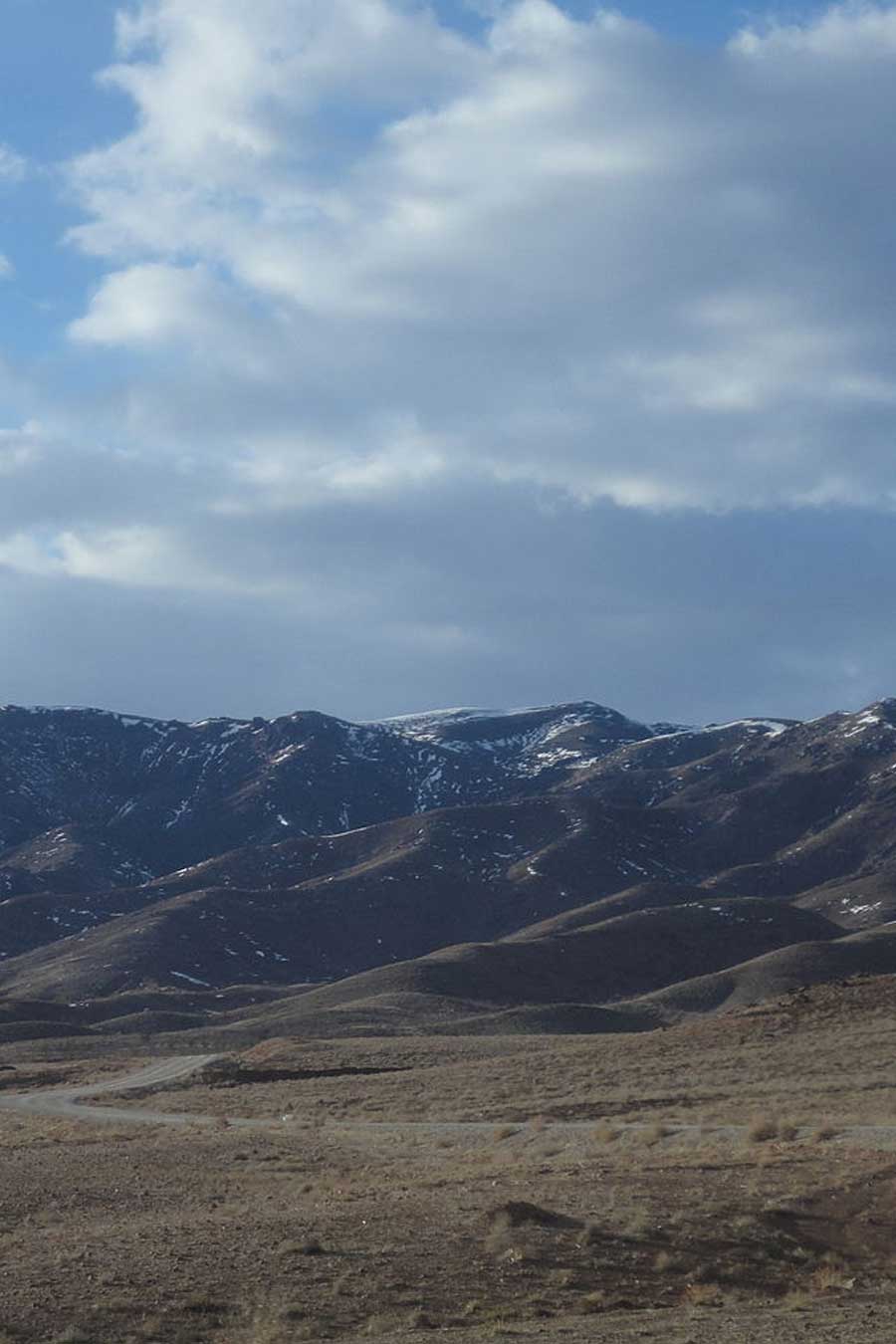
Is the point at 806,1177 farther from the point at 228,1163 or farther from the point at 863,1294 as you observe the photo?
the point at 228,1163

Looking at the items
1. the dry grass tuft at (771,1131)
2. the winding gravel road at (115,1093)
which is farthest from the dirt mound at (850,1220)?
the winding gravel road at (115,1093)

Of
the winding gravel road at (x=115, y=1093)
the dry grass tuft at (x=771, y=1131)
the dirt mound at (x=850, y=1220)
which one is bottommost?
the winding gravel road at (x=115, y=1093)

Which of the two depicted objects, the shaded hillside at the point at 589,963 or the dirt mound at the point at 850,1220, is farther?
the shaded hillside at the point at 589,963

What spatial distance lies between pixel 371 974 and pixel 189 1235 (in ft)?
379

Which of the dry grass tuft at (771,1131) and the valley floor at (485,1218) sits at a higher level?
the valley floor at (485,1218)

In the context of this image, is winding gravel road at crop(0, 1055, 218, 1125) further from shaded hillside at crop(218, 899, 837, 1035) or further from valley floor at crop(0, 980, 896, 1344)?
shaded hillside at crop(218, 899, 837, 1035)

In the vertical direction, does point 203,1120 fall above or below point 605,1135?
below

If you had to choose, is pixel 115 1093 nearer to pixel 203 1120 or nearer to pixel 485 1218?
pixel 203 1120

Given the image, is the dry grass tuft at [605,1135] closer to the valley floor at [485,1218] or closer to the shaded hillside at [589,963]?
the valley floor at [485,1218]

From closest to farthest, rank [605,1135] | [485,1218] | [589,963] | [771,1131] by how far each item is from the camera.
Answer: [485,1218]
[771,1131]
[605,1135]
[589,963]

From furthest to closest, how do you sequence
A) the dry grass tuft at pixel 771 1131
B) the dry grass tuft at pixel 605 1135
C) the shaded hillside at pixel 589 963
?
the shaded hillside at pixel 589 963
the dry grass tuft at pixel 605 1135
the dry grass tuft at pixel 771 1131

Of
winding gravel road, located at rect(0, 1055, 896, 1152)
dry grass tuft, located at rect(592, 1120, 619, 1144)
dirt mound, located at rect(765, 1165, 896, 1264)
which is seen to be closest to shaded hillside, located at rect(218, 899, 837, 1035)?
winding gravel road, located at rect(0, 1055, 896, 1152)

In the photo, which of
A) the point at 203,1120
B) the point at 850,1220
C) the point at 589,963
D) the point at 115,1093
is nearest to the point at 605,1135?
the point at 850,1220

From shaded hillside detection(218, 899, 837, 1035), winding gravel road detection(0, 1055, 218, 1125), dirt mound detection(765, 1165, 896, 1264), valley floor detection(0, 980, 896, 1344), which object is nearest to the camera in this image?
valley floor detection(0, 980, 896, 1344)
